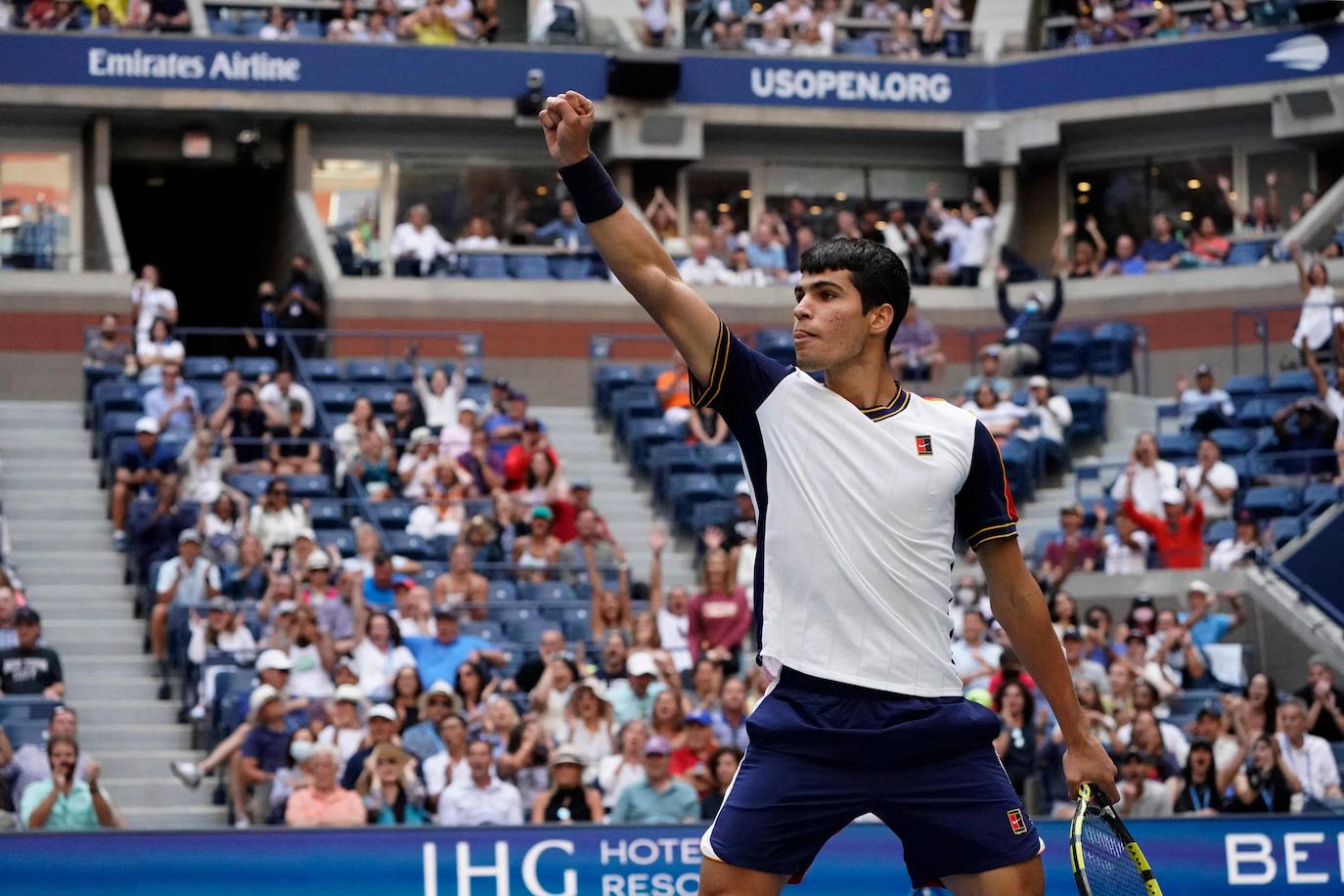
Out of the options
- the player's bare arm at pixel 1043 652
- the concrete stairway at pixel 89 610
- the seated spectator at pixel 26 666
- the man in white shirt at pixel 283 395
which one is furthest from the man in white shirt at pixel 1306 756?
the man in white shirt at pixel 283 395

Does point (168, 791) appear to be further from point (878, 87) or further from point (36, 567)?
Result: point (878, 87)

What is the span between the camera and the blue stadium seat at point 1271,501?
17891 millimetres

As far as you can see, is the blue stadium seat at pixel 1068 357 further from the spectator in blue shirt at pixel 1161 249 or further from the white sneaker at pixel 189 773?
the white sneaker at pixel 189 773

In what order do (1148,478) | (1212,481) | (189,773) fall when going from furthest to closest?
(1212,481)
(1148,478)
(189,773)

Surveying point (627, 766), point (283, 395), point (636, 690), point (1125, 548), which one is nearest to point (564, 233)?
point (283, 395)

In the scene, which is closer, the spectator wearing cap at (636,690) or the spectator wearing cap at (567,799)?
the spectator wearing cap at (567,799)

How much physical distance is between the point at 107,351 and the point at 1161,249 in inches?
447

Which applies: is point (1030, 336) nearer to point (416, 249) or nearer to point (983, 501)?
point (416, 249)

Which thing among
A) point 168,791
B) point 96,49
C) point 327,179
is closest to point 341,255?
point 327,179

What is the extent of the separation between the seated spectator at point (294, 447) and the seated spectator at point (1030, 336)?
697 centimetres

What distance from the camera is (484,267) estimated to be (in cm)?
2370

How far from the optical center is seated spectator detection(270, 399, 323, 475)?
707 inches

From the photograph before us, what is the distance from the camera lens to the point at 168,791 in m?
14.8

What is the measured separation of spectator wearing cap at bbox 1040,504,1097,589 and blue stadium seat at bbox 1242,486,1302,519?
136 centimetres
